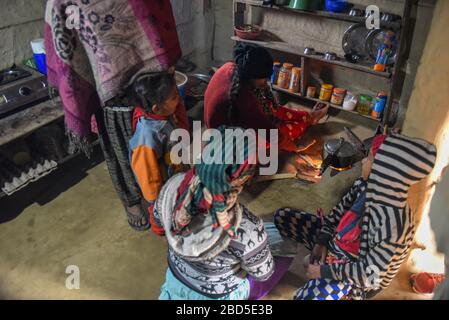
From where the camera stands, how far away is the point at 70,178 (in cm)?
313

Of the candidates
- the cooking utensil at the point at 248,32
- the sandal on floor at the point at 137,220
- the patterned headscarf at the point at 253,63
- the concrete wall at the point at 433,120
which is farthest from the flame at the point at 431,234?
the cooking utensil at the point at 248,32

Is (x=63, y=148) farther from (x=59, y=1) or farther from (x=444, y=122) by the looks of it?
(x=444, y=122)

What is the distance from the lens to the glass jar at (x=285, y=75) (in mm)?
3840

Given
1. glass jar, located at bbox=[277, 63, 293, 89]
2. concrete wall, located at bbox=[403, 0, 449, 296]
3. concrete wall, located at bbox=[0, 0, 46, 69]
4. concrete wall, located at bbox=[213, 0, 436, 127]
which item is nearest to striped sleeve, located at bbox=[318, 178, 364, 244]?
concrete wall, located at bbox=[403, 0, 449, 296]

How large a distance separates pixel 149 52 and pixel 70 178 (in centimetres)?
159

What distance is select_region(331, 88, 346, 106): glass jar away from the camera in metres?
3.60

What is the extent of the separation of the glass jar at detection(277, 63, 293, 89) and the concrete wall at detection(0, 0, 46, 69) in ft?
7.20

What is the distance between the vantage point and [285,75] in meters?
3.86

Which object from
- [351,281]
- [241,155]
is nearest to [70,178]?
[241,155]

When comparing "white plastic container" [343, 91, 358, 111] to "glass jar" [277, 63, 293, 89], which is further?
"glass jar" [277, 63, 293, 89]

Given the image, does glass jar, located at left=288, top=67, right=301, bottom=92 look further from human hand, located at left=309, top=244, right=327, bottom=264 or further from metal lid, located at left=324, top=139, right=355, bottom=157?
human hand, located at left=309, top=244, right=327, bottom=264

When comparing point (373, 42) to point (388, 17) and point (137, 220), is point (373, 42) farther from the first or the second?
point (137, 220)

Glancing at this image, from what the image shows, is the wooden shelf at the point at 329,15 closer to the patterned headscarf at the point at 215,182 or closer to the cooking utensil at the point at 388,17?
the cooking utensil at the point at 388,17

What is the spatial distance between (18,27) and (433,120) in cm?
286
